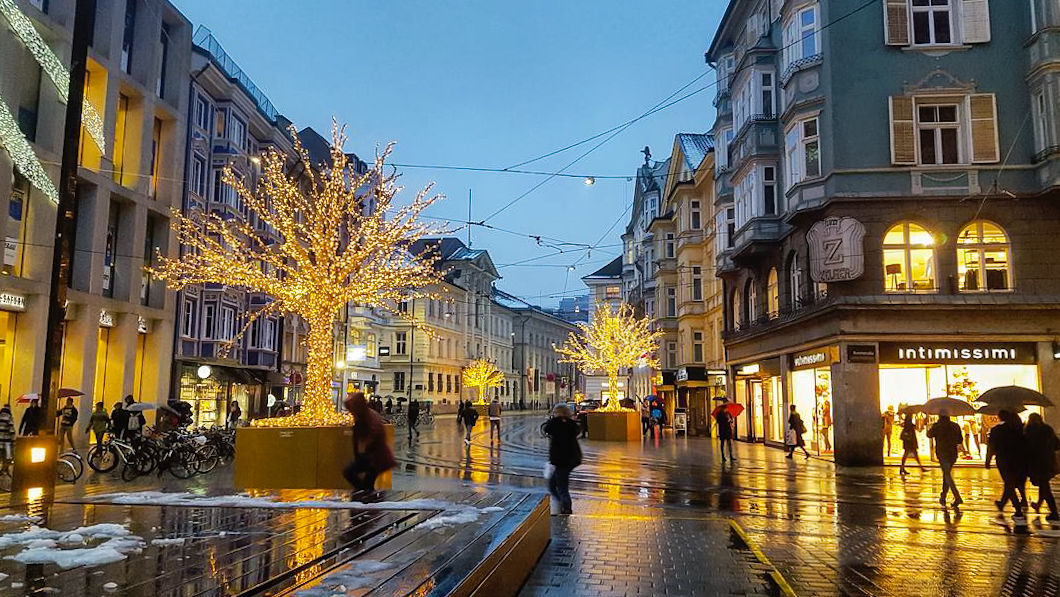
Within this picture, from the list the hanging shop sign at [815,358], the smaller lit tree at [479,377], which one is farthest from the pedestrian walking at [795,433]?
→ the smaller lit tree at [479,377]

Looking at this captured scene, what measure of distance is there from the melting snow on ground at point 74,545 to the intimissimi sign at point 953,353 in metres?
22.4

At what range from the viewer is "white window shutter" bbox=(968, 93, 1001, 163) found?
2411 cm

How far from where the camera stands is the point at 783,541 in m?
10.8

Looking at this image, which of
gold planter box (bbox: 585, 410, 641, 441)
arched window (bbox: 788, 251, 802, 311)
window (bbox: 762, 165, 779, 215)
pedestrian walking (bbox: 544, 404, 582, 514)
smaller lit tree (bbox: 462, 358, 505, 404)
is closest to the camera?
pedestrian walking (bbox: 544, 404, 582, 514)

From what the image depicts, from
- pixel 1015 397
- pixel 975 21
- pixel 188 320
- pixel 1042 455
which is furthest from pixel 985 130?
pixel 188 320

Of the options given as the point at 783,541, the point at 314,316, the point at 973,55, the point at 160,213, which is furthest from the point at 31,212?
the point at 973,55

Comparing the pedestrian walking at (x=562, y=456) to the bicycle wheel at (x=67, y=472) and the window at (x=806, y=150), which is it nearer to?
the bicycle wheel at (x=67, y=472)

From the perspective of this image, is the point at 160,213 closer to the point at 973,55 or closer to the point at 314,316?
the point at 314,316

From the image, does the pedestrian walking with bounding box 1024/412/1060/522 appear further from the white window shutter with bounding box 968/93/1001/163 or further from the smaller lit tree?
the smaller lit tree

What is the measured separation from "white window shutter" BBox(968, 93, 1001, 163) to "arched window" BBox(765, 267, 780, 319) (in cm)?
834

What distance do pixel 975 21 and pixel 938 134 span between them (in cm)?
349

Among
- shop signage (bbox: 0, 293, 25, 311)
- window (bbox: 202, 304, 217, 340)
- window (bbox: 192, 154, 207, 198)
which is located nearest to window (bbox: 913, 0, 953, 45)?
shop signage (bbox: 0, 293, 25, 311)

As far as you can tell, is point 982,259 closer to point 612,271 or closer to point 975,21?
point 975,21

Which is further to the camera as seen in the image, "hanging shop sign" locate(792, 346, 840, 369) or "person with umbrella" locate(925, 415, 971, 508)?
"hanging shop sign" locate(792, 346, 840, 369)
